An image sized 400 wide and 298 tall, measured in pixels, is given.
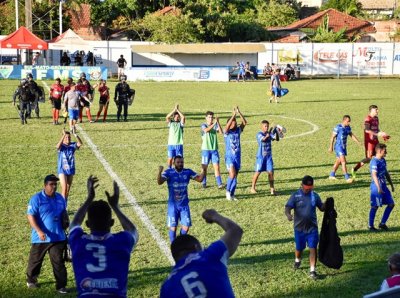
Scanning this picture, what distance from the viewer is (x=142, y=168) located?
1867 cm

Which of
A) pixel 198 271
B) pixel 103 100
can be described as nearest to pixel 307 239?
pixel 198 271

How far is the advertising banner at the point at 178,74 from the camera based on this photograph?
165 feet

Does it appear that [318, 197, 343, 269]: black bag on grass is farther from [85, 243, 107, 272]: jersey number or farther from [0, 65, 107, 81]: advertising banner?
[0, 65, 107, 81]: advertising banner

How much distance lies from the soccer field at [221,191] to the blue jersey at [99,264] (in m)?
3.85

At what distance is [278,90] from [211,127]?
20.4 m

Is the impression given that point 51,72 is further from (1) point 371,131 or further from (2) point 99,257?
(2) point 99,257

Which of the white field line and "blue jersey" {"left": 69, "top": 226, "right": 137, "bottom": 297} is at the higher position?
"blue jersey" {"left": 69, "top": 226, "right": 137, "bottom": 297}

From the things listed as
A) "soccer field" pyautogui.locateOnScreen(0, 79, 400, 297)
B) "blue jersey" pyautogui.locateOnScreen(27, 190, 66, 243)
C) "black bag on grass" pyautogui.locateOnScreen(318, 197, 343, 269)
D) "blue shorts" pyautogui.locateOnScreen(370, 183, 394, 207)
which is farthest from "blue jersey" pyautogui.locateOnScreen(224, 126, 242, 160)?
"blue jersey" pyautogui.locateOnScreen(27, 190, 66, 243)

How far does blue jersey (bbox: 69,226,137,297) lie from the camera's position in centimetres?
572

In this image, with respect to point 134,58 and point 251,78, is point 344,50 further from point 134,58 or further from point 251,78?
point 134,58

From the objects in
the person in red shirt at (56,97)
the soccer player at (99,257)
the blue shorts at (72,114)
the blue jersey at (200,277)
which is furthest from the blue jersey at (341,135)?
the person in red shirt at (56,97)

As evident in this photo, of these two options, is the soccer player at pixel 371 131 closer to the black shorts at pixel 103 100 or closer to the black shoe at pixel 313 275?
the black shoe at pixel 313 275

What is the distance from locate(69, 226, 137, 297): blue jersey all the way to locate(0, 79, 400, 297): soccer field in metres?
3.85

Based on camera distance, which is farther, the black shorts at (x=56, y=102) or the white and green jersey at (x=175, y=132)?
the black shorts at (x=56, y=102)
